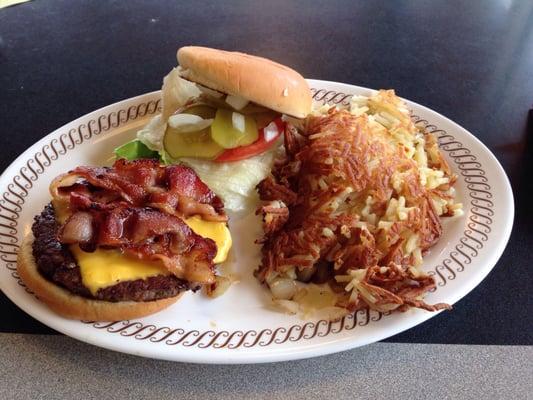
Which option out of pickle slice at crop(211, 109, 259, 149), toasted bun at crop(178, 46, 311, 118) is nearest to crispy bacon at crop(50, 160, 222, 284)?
pickle slice at crop(211, 109, 259, 149)

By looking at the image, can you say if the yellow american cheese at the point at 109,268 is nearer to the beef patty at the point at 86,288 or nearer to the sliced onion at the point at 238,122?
the beef patty at the point at 86,288

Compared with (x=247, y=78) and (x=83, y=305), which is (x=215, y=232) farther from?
(x=247, y=78)

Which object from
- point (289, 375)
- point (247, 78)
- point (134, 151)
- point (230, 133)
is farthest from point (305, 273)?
point (134, 151)

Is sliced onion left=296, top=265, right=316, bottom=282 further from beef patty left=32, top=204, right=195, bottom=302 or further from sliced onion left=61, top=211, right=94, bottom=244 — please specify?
sliced onion left=61, top=211, right=94, bottom=244

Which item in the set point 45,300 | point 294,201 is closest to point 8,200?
point 45,300

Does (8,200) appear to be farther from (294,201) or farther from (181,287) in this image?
(294,201)

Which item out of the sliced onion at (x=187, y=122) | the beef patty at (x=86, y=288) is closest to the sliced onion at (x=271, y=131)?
the sliced onion at (x=187, y=122)

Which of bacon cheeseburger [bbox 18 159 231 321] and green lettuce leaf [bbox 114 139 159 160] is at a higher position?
bacon cheeseburger [bbox 18 159 231 321]
